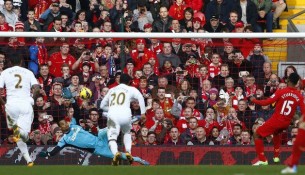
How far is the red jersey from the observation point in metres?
20.0

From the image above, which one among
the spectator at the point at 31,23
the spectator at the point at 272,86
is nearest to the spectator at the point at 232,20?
the spectator at the point at 272,86

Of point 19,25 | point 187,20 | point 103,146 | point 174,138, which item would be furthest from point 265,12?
point 103,146

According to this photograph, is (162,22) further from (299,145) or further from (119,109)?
(299,145)

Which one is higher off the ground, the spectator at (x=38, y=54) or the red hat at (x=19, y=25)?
the red hat at (x=19, y=25)

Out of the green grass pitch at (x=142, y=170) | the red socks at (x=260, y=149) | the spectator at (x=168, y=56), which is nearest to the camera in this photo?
the green grass pitch at (x=142, y=170)

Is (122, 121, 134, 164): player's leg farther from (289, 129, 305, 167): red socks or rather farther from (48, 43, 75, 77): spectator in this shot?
(289, 129, 305, 167): red socks

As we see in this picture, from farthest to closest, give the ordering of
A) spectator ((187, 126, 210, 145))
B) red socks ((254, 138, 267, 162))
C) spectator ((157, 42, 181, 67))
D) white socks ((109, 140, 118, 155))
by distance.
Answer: spectator ((157, 42, 181, 67)), spectator ((187, 126, 210, 145)), red socks ((254, 138, 267, 162)), white socks ((109, 140, 118, 155))

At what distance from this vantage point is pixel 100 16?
2483 cm

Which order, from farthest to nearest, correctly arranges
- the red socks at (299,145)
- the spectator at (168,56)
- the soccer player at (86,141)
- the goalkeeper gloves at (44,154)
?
the spectator at (168,56) < the goalkeeper gloves at (44,154) < the soccer player at (86,141) < the red socks at (299,145)

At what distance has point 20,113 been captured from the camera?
1994 centimetres

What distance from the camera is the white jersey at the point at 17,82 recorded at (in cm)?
1991

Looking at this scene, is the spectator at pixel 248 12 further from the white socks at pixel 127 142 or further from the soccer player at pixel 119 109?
the white socks at pixel 127 142

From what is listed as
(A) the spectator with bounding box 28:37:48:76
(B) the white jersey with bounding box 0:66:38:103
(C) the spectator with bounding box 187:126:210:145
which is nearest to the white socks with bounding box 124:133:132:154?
(B) the white jersey with bounding box 0:66:38:103

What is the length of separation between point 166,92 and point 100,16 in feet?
10.2
